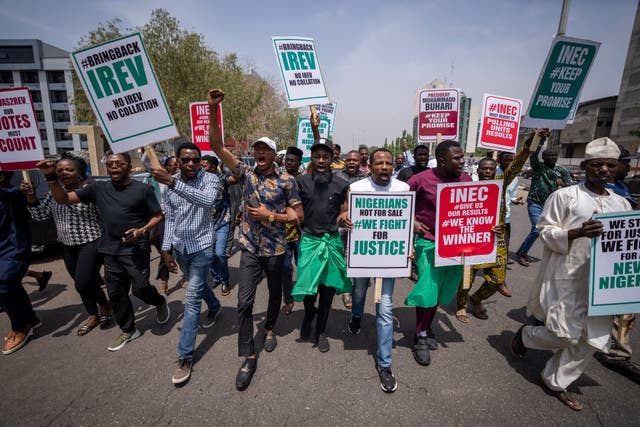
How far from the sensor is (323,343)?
10.8 feet

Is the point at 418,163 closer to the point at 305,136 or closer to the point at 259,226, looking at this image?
the point at 305,136

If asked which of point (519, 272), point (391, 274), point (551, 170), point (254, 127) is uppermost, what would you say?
point (254, 127)

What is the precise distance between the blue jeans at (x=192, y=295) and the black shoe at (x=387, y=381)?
1809 millimetres

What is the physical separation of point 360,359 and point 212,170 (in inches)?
143

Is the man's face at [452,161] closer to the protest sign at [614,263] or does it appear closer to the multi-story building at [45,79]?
the protest sign at [614,263]

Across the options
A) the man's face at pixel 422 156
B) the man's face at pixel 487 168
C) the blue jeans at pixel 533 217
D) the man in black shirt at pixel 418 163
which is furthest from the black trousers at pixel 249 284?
the blue jeans at pixel 533 217

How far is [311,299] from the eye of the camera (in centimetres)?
336

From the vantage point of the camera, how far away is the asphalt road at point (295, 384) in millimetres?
2420

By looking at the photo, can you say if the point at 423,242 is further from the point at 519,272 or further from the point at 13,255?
the point at 13,255

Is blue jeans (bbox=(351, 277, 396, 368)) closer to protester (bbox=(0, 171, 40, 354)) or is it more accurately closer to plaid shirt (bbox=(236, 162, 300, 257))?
plaid shirt (bbox=(236, 162, 300, 257))

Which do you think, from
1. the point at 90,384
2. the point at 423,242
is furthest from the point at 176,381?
the point at 423,242

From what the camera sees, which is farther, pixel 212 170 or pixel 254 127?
pixel 254 127

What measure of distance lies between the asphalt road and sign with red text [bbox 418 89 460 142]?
139 inches

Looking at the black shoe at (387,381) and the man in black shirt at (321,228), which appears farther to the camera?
the man in black shirt at (321,228)
